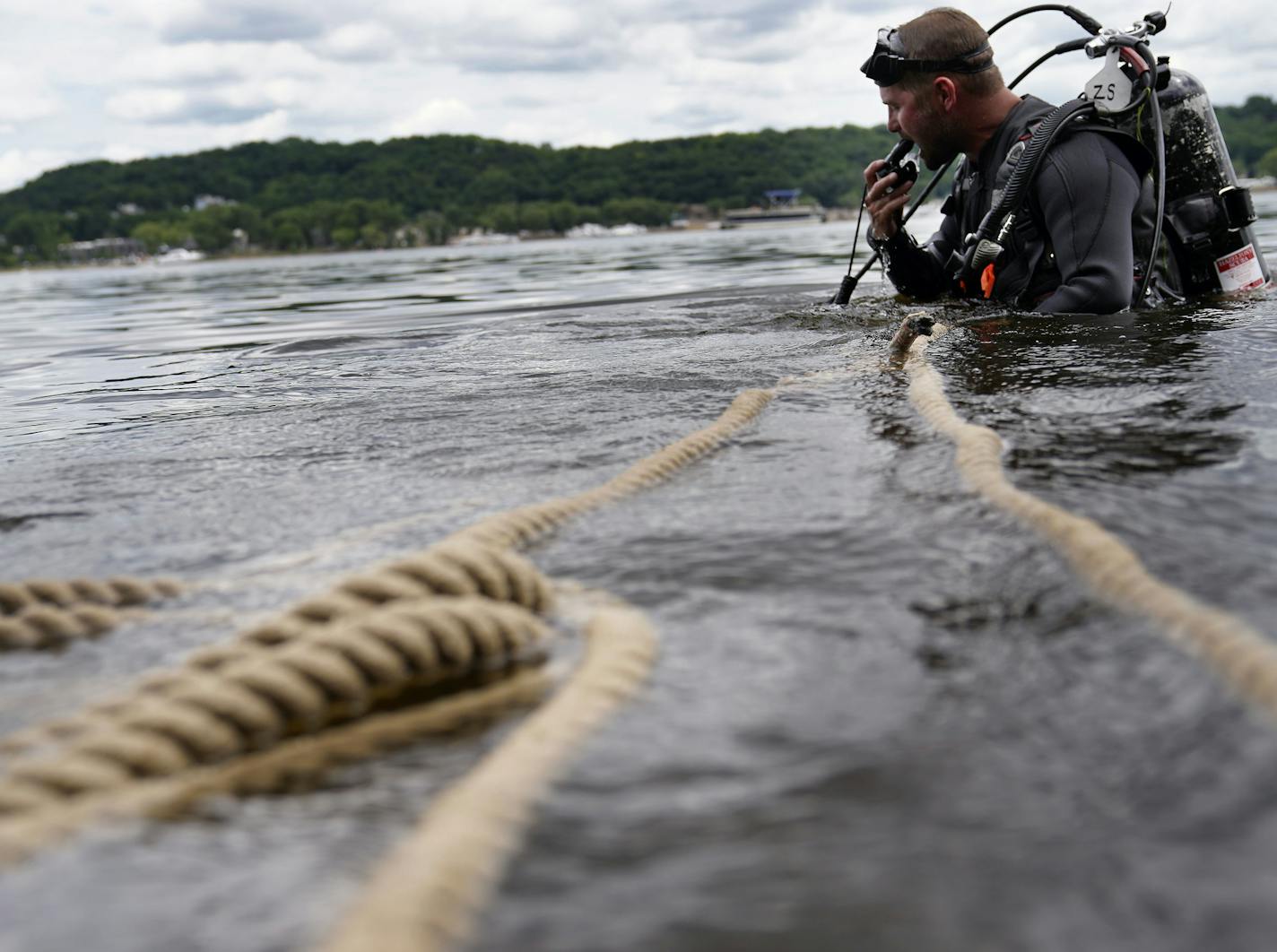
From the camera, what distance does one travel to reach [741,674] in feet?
4.27

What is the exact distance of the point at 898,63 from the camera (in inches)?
184

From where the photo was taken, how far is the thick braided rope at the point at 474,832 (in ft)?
2.63

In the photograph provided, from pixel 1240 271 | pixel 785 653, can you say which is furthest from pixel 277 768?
pixel 1240 271

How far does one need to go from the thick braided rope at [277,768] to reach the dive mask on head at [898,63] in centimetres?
406

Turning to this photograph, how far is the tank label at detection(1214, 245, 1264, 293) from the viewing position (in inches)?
189

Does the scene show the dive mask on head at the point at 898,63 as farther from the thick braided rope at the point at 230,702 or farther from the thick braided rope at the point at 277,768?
the thick braided rope at the point at 277,768

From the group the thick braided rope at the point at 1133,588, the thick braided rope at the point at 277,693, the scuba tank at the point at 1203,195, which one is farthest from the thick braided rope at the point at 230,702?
the scuba tank at the point at 1203,195

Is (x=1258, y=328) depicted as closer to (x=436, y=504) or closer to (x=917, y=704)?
(x=436, y=504)

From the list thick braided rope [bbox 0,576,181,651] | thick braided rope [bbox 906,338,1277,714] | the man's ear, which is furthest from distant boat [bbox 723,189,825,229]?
thick braided rope [bbox 0,576,181,651]

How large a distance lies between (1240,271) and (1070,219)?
1.24 metres

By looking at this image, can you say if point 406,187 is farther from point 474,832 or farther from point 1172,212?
point 474,832

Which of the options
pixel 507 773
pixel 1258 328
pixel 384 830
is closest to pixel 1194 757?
pixel 507 773

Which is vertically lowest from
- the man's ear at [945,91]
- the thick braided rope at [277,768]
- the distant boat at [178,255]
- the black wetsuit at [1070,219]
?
the thick braided rope at [277,768]

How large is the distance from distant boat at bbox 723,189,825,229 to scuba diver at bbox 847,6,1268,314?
87.8 metres
